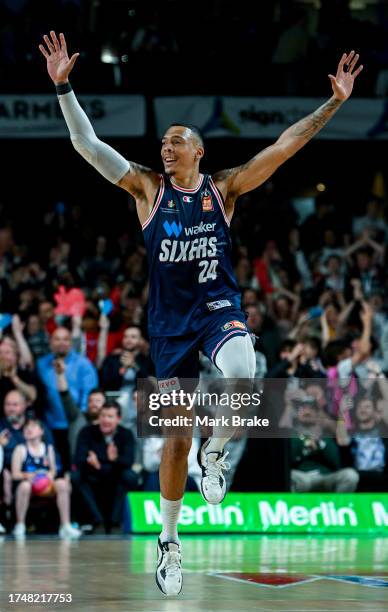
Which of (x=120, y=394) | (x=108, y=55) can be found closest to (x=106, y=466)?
(x=120, y=394)

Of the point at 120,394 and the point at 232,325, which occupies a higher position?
the point at 120,394

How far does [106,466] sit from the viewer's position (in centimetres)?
1357

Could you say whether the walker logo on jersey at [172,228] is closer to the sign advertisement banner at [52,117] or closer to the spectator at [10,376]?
the spectator at [10,376]

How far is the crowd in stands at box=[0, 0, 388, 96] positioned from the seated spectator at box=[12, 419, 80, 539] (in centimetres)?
840

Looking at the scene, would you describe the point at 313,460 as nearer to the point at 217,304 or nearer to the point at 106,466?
the point at 106,466

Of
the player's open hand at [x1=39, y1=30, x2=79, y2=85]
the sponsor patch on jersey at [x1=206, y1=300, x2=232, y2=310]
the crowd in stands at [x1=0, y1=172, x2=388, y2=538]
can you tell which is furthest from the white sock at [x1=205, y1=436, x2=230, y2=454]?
the crowd in stands at [x1=0, y1=172, x2=388, y2=538]

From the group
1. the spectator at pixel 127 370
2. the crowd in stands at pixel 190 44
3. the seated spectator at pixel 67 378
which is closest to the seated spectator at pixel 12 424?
the seated spectator at pixel 67 378

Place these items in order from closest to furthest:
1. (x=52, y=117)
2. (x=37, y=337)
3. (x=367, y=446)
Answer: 1. (x=367, y=446)
2. (x=37, y=337)
3. (x=52, y=117)

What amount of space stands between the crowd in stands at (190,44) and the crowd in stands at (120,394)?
4749mm

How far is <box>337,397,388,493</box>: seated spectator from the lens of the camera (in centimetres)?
1405

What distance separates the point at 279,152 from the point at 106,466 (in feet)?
20.7

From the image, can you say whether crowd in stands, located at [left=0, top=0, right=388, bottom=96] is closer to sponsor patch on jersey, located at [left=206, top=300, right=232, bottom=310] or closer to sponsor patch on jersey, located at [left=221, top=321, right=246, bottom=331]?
sponsor patch on jersey, located at [left=206, top=300, right=232, bottom=310]

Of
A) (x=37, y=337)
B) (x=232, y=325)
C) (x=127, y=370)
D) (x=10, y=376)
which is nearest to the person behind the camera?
(x=232, y=325)

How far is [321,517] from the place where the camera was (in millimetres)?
13312
